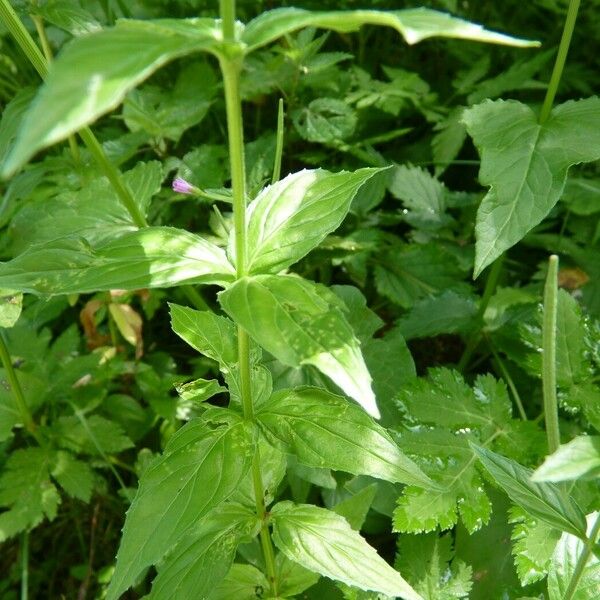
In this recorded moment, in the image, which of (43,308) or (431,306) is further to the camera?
(43,308)

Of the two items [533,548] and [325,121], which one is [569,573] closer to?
[533,548]

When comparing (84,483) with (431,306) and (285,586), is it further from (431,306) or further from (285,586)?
(431,306)

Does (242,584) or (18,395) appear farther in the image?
(18,395)

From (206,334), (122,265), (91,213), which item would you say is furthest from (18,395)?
(122,265)

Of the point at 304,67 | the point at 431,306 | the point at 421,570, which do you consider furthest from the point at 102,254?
the point at 304,67

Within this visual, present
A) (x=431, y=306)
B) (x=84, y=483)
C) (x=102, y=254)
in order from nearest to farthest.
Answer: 1. (x=102, y=254)
2. (x=84, y=483)
3. (x=431, y=306)

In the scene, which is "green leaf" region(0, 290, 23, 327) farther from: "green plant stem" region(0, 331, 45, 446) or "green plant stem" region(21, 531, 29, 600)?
"green plant stem" region(21, 531, 29, 600)

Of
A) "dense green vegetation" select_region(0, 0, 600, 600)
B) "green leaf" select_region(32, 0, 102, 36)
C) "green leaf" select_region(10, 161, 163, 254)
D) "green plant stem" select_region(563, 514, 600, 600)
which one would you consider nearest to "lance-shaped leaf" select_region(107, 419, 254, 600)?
"dense green vegetation" select_region(0, 0, 600, 600)
